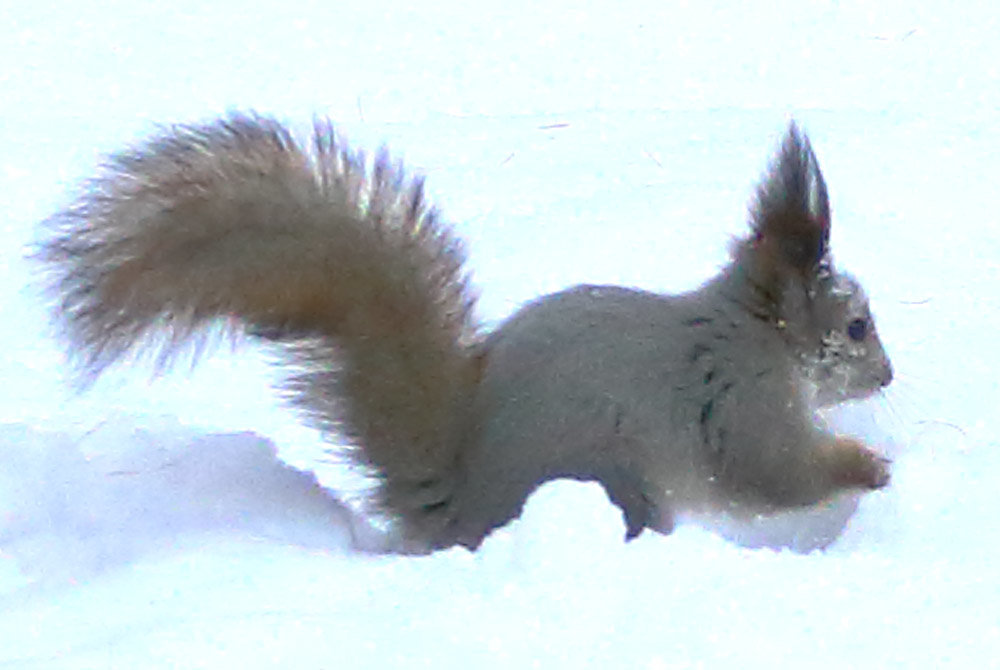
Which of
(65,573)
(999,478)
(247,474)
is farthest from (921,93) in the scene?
(65,573)

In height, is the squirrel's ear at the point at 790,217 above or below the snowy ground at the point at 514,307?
above

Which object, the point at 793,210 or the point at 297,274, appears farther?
the point at 793,210

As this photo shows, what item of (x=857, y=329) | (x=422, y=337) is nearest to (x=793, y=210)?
(x=857, y=329)

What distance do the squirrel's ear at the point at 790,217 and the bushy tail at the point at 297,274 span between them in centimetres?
58

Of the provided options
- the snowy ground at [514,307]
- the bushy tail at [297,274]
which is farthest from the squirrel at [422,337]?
the snowy ground at [514,307]

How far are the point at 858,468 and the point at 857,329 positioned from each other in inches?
A: 12.1

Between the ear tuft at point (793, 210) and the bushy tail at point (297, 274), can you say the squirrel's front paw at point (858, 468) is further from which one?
the bushy tail at point (297, 274)

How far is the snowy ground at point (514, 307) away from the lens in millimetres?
2025

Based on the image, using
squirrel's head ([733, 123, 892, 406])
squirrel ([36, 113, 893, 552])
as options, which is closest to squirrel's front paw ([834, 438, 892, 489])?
squirrel ([36, 113, 893, 552])

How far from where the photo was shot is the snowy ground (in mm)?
2025

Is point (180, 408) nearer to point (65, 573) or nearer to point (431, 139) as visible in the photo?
point (65, 573)

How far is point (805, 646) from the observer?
6.44ft

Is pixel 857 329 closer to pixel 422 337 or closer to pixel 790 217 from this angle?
pixel 790 217

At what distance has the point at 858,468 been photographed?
304cm
